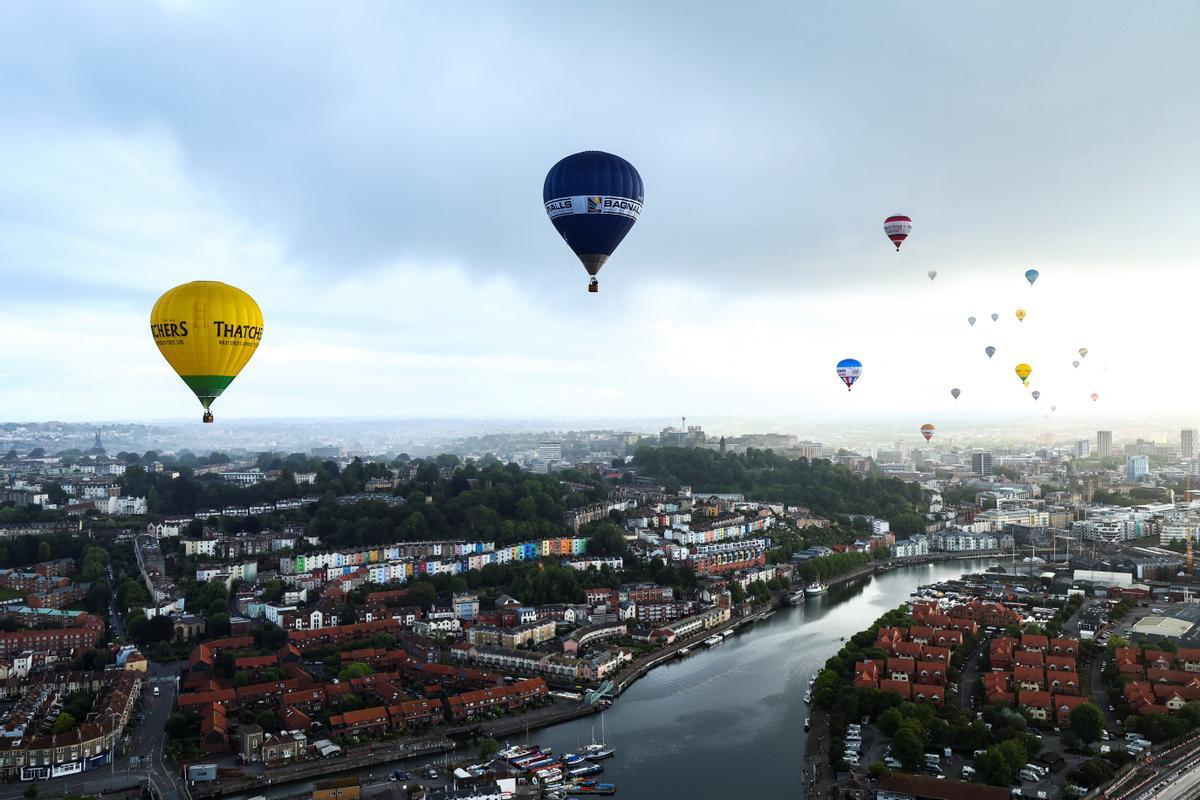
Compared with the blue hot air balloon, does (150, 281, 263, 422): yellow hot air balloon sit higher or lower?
lower

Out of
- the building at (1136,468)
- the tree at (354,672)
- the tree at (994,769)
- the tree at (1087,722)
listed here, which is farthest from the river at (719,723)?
the building at (1136,468)

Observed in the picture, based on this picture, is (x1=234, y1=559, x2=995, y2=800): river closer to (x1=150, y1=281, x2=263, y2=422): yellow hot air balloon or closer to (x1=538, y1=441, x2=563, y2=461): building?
(x1=150, y1=281, x2=263, y2=422): yellow hot air balloon

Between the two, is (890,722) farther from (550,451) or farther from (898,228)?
(550,451)

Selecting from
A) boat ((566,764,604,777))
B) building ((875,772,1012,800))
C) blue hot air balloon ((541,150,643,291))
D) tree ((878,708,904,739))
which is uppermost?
blue hot air balloon ((541,150,643,291))

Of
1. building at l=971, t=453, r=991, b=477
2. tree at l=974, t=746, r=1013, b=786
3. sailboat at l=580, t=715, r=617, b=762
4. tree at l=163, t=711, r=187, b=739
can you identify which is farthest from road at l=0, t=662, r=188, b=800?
building at l=971, t=453, r=991, b=477

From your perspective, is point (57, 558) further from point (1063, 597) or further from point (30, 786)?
point (1063, 597)

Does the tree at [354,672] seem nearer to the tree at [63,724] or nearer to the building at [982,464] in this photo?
the tree at [63,724]

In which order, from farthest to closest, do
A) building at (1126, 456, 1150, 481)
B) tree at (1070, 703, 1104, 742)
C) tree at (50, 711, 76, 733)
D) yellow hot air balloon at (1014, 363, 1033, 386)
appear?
building at (1126, 456, 1150, 481)
yellow hot air balloon at (1014, 363, 1033, 386)
tree at (50, 711, 76, 733)
tree at (1070, 703, 1104, 742)
